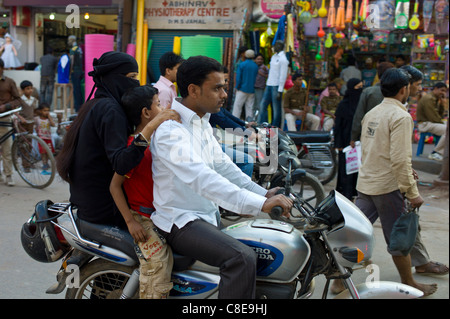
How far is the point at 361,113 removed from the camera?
5.79 m

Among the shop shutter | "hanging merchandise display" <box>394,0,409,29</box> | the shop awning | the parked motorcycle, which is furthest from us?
the shop awning

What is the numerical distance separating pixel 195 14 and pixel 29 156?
603cm

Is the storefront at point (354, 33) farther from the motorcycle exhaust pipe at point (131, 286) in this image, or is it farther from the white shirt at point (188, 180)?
the motorcycle exhaust pipe at point (131, 286)

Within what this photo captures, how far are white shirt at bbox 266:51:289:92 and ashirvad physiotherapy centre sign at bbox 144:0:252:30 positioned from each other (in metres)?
1.78

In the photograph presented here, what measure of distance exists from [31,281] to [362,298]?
8.94ft

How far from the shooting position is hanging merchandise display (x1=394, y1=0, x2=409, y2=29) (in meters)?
10.4

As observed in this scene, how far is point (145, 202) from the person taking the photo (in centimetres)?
262

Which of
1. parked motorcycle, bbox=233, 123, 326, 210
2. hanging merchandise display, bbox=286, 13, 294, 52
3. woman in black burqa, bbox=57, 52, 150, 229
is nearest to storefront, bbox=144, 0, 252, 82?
hanging merchandise display, bbox=286, 13, 294, 52

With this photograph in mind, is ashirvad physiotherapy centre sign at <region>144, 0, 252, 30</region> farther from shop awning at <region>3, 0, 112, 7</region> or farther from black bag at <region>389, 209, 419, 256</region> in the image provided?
black bag at <region>389, 209, 419, 256</region>

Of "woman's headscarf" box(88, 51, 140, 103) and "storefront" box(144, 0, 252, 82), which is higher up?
"storefront" box(144, 0, 252, 82)

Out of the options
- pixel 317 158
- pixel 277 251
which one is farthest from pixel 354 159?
pixel 277 251

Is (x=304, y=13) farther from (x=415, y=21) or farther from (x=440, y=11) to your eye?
(x=440, y=11)

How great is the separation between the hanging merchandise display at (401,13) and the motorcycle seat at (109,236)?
959 cm
